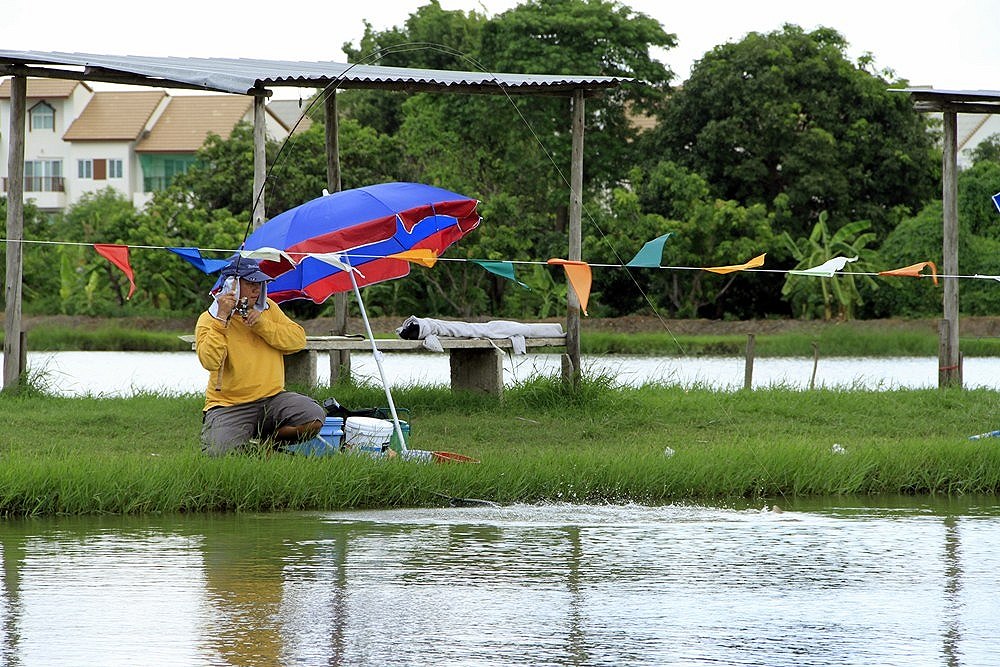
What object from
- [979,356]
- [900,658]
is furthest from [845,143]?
[900,658]

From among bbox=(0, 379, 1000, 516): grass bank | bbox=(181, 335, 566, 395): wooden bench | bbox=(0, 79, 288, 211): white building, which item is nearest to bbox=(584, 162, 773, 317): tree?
bbox=(181, 335, 566, 395): wooden bench

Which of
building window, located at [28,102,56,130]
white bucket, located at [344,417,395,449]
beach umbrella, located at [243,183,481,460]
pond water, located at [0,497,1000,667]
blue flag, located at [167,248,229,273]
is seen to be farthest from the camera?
building window, located at [28,102,56,130]

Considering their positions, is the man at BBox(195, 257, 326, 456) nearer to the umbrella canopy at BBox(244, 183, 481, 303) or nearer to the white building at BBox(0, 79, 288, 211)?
the umbrella canopy at BBox(244, 183, 481, 303)

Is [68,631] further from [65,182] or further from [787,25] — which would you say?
[65,182]

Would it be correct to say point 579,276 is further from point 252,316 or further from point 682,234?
point 682,234

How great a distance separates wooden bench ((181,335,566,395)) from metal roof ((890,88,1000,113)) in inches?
167

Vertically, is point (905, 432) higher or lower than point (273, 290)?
lower

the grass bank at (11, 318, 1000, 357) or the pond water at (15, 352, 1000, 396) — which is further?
the grass bank at (11, 318, 1000, 357)

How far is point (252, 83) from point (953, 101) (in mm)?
6855

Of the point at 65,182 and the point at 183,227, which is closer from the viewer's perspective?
the point at 183,227

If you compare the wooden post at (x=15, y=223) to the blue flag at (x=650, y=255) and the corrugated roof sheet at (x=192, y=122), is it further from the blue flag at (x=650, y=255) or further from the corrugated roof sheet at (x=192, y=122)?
the corrugated roof sheet at (x=192, y=122)

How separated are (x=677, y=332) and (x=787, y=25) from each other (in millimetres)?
9017

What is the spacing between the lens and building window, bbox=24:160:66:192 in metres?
63.2

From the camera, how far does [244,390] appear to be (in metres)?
10.2
